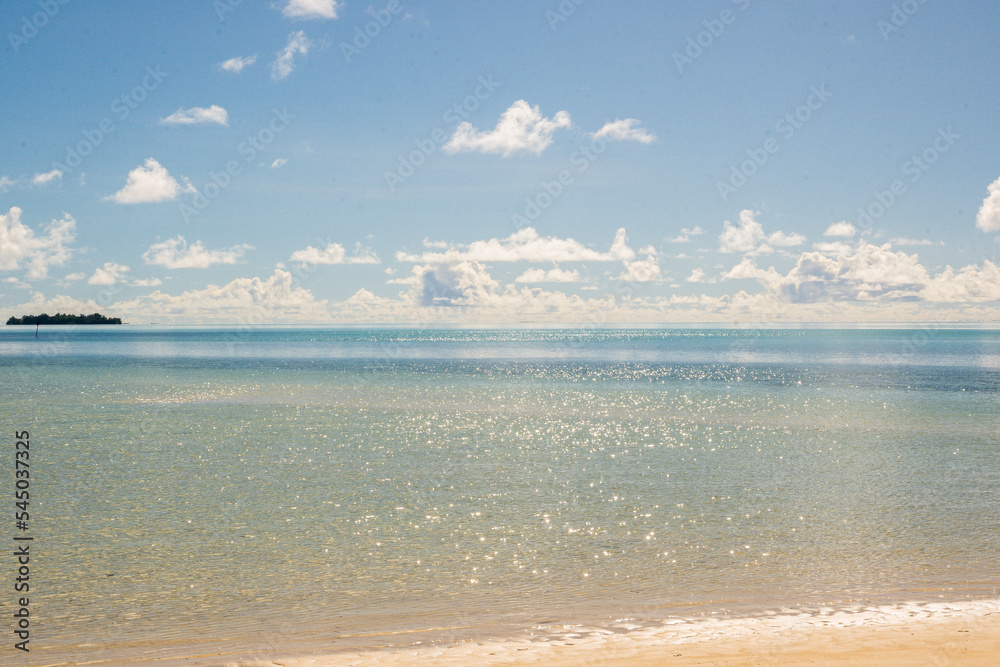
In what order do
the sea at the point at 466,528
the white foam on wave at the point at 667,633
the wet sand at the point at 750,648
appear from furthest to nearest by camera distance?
1. the sea at the point at 466,528
2. the white foam on wave at the point at 667,633
3. the wet sand at the point at 750,648

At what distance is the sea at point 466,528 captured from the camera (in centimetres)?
1081

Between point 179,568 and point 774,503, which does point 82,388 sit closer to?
point 179,568

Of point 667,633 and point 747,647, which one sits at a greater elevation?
point 747,647

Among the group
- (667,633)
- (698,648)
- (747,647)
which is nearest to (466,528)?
(667,633)

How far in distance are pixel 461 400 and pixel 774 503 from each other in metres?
31.0

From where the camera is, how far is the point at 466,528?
634 inches

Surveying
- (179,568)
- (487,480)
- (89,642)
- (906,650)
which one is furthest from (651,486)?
(89,642)

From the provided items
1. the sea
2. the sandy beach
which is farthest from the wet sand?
the sea

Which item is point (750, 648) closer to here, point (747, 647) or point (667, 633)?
point (747, 647)

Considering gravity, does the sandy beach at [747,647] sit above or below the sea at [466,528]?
above

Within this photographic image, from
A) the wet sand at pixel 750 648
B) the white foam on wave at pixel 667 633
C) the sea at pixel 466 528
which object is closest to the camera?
the wet sand at pixel 750 648

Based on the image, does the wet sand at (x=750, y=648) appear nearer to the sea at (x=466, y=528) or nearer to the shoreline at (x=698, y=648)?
the shoreline at (x=698, y=648)

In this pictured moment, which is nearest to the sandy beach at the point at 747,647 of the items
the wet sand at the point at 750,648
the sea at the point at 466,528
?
the wet sand at the point at 750,648

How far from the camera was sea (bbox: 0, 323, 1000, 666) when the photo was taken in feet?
35.5
